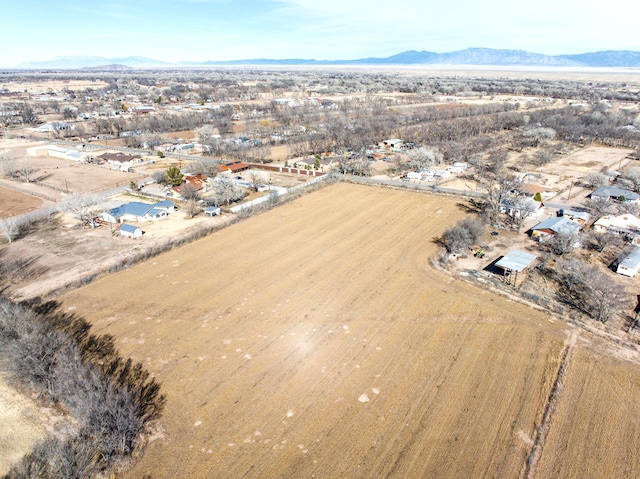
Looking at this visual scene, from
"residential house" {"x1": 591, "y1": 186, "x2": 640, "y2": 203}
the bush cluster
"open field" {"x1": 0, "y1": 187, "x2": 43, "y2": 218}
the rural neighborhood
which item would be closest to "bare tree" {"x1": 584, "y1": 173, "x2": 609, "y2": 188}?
the rural neighborhood

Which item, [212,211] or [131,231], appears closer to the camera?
[131,231]

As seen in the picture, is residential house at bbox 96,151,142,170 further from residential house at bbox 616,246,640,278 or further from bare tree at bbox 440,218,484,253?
residential house at bbox 616,246,640,278

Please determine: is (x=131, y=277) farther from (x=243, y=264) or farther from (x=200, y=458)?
(x=200, y=458)

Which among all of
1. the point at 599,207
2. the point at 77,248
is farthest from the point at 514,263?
the point at 77,248

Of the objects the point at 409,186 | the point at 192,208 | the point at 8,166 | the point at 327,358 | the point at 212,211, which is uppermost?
the point at 8,166

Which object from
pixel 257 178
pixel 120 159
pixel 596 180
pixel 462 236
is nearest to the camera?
pixel 462 236

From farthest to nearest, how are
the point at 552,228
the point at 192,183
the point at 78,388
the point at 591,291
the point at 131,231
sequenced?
the point at 192,183 → the point at 131,231 → the point at 552,228 → the point at 591,291 → the point at 78,388

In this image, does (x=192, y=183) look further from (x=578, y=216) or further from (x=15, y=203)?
(x=578, y=216)
